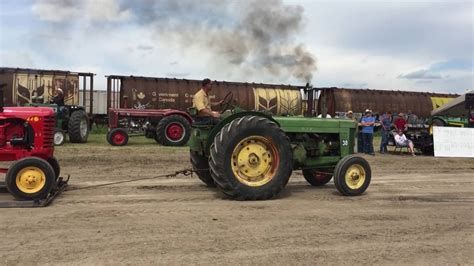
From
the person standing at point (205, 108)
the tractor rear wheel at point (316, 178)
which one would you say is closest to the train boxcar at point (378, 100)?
the tractor rear wheel at point (316, 178)

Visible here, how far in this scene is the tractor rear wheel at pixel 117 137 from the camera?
1612 cm

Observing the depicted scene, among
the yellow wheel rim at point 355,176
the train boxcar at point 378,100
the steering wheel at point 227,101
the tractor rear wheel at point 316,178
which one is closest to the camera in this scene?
the yellow wheel rim at point 355,176

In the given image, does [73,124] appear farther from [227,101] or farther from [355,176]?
[355,176]

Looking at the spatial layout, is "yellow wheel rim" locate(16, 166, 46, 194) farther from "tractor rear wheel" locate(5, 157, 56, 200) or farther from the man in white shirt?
the man in white shirt

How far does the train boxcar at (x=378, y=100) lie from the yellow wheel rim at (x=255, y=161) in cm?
1829

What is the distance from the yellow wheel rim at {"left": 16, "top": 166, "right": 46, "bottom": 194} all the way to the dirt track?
1.37ft

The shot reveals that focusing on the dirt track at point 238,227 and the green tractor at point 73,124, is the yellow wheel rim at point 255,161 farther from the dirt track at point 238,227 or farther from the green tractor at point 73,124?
the green tractor at point 73,124

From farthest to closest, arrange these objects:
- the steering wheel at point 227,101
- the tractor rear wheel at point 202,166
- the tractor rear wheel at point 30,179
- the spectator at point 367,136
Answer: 1. the spectator at point 367,136
2. the tractor rear wheel at point 202,166
3. the steering wheel at point 227,101
4. the tractor rear wheel at point 30,179

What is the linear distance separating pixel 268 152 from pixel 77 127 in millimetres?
10532

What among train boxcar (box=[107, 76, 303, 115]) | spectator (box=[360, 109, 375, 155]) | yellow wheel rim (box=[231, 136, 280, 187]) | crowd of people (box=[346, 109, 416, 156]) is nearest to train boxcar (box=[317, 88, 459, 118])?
train boxcar (box=[107, 76, 303, 115])

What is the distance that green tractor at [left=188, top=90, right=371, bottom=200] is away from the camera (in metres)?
6.96

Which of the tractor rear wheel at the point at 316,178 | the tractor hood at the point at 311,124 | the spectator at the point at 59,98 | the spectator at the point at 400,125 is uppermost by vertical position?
the spectator at the point at 59,98

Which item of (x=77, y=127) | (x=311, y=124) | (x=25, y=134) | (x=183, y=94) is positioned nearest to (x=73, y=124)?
(x=77, y=127)

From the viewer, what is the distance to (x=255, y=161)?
716 cm
